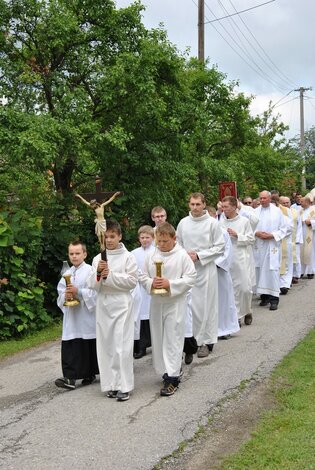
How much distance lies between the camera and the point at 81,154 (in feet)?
33.8

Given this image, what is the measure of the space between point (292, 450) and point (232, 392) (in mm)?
1636

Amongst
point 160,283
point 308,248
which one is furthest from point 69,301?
point 308,248

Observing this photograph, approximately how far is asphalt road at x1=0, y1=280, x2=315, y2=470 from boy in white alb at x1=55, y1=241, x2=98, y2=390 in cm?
18

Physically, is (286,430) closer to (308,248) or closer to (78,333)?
(78,333)

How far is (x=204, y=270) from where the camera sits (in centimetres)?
779

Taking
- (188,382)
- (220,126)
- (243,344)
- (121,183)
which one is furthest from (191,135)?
(188,382)

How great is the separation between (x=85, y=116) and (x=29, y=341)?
155 inches

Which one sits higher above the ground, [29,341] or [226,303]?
[226,303]

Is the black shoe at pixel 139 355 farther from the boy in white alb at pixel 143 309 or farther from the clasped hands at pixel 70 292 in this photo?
the clasped hands at pixel 70 292

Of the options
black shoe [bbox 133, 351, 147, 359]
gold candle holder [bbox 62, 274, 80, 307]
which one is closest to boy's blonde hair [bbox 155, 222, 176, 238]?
gold candle holder [bbox 62, 274, 80, 307]

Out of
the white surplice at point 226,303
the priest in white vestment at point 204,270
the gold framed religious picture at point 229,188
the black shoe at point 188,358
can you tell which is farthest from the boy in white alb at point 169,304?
the gold framed religious picture at point 229,188

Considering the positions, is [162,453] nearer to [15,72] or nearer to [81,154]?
[81,154]

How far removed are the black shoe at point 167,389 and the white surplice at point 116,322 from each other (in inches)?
12.2

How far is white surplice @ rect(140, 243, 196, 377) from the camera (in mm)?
6191
